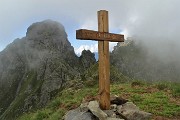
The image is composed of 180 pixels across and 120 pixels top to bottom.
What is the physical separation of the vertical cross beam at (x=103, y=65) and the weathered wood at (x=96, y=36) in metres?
0.23

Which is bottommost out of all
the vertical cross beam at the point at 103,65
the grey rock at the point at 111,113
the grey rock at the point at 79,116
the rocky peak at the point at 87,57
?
the grey rock at the point at 79,116

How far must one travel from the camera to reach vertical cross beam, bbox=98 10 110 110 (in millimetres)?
14727

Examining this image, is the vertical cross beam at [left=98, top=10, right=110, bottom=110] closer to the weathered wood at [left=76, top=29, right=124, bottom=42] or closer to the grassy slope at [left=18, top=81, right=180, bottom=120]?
the weathered wood at [left=76, top=29, right=124, bottom=42]

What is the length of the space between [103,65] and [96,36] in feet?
4.35

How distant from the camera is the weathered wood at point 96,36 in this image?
43.9 ft

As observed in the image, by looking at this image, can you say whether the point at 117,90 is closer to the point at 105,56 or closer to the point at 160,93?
the point at 160,93

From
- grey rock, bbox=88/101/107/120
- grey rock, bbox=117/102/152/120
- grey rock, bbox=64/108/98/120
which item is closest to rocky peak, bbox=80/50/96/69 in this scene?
grey rock, bbox=64/108/98/120

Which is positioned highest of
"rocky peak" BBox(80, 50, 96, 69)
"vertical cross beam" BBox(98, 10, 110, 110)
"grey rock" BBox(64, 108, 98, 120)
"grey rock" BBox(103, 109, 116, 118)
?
"rocky peak" BBox(80, 50, 96, 69)

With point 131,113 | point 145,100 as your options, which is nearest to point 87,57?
point 145,100

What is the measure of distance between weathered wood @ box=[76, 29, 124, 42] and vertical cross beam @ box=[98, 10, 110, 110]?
9.0 inches

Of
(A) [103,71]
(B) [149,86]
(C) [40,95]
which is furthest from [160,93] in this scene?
(C) [40,95]

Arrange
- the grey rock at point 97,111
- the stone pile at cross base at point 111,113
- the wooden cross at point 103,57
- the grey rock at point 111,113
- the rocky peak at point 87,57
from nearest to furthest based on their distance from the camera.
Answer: the grey rock at point 97,111
the stone pile at cross base at point 111,113
the grey rock at point 111,113
the wooden cross at point 103,57
the rocky peak at point 87,57

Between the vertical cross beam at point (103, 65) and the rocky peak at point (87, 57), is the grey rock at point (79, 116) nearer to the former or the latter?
Result: the vertical cross beam at point (103, 65)

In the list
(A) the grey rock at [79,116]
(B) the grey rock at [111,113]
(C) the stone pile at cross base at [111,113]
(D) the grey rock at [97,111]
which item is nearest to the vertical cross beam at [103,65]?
(B) the grey rock at [111,113]
